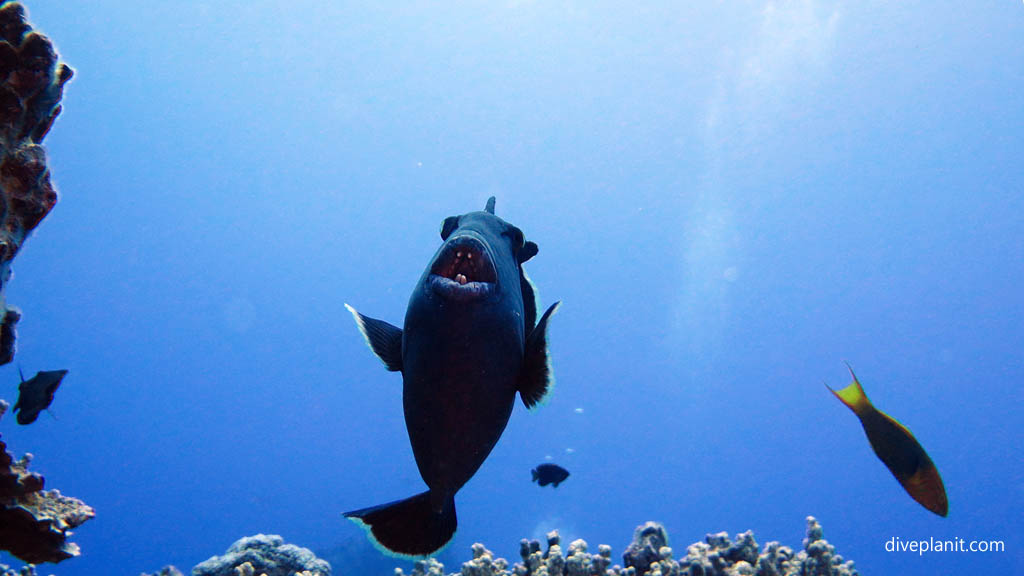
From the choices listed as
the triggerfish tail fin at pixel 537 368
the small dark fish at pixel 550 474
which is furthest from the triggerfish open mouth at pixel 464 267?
the small dark fish at pixel 550 474

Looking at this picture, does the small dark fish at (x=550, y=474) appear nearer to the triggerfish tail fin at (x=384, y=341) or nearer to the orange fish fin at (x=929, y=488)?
the orange fish fin at (x=929, y=488)

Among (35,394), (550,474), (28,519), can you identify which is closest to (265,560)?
(35,394)

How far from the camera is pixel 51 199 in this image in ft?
9.00

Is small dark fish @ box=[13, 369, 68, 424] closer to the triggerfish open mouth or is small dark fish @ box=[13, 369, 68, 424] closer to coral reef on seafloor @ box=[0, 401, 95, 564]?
coral reef on seafloor @ box=[0, 401, 95, 564]

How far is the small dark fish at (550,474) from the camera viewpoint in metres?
8.40

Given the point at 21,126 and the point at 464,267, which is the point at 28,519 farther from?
the point at 464,267

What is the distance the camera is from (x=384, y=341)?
2295mm

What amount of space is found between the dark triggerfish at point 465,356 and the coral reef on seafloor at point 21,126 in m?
1.96

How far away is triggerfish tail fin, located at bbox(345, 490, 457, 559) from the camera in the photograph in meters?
2.32

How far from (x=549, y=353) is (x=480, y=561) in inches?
103

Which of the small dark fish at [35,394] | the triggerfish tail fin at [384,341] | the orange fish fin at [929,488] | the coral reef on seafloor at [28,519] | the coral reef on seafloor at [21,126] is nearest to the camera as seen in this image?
the triggerfish tail fin at [384,341]

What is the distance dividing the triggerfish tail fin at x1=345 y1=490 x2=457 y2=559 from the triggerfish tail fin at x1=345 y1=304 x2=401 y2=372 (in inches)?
24.4

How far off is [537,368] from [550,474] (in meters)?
7.00

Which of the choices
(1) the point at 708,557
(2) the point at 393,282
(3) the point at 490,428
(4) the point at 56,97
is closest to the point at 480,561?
(1) the point at 708,557
